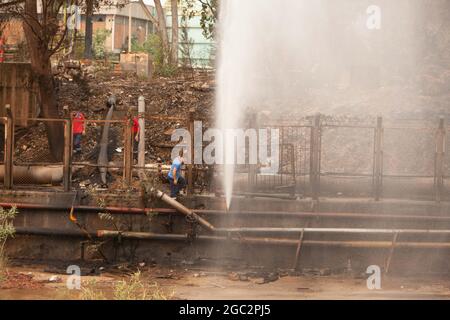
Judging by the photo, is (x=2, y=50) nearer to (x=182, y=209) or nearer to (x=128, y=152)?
(x=128, y=152)

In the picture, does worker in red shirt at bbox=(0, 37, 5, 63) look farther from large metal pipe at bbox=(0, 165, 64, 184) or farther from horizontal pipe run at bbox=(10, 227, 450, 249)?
horizontal pipe run at bbox=(10, 227, 450, 249)

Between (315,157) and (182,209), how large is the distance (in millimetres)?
3260

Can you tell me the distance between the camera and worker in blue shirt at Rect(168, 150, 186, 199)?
2105 cm

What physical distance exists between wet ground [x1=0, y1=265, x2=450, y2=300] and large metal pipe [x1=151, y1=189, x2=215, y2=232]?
3.15ft

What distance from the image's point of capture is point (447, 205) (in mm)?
20797

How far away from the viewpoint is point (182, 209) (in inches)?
808

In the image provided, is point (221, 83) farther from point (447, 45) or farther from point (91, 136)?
point (447, 45)

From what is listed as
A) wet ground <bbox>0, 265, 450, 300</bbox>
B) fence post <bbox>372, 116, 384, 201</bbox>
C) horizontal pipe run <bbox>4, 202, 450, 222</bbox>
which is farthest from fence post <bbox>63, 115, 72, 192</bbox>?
fence post <bbox>372, 116, 384, 201</bbox>

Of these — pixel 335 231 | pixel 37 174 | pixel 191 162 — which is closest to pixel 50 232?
pixel 37 174

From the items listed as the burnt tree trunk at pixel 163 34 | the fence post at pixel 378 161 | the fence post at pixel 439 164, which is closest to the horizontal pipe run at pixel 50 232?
the fence post at pixel 378 161

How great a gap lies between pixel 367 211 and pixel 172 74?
16638 millimetres

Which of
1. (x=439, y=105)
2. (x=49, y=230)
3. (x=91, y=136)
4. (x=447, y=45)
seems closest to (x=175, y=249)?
→ (x=49, y=230)

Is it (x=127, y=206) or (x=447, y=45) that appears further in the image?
(x=447, y=45)
